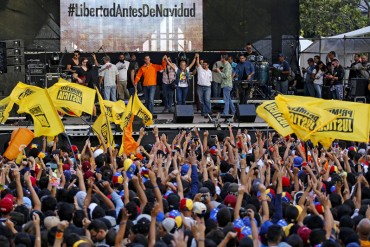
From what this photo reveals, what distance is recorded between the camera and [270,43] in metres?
29.5

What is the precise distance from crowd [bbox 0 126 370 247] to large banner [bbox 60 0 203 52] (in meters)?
12.9

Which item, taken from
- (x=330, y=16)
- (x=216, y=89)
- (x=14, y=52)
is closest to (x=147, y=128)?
(x=216, y=89)

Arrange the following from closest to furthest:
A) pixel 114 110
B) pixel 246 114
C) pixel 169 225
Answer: pixel 169 225 → pixel 114 110 → pixel 246 114

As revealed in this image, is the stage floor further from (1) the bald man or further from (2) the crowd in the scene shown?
(1) the bald man

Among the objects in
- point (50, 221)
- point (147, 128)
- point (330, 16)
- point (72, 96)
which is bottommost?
point (147, 128)

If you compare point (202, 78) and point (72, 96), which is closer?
point (72, 96)

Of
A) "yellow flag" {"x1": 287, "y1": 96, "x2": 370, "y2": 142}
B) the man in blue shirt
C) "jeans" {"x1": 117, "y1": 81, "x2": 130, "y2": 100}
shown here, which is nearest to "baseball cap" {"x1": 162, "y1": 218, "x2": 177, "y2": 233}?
"yellow flag" {"x1": 287, "y1": 96, "x2": 370, "y2": 142}

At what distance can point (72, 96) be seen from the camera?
1792cm

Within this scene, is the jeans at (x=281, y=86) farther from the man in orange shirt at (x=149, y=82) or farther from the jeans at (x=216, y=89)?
the man in orange shirt at (x=149, y=82)

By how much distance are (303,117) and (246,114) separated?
10112 mm

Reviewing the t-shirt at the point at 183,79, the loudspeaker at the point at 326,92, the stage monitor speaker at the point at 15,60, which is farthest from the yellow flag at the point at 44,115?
the loudspeaker at the point at 326,92

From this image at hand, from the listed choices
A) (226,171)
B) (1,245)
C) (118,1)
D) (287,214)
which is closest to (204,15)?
(118,1)

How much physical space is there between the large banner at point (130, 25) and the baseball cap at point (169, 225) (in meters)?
18.6

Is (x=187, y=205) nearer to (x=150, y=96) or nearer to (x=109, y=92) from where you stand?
(x=150, y=96)
